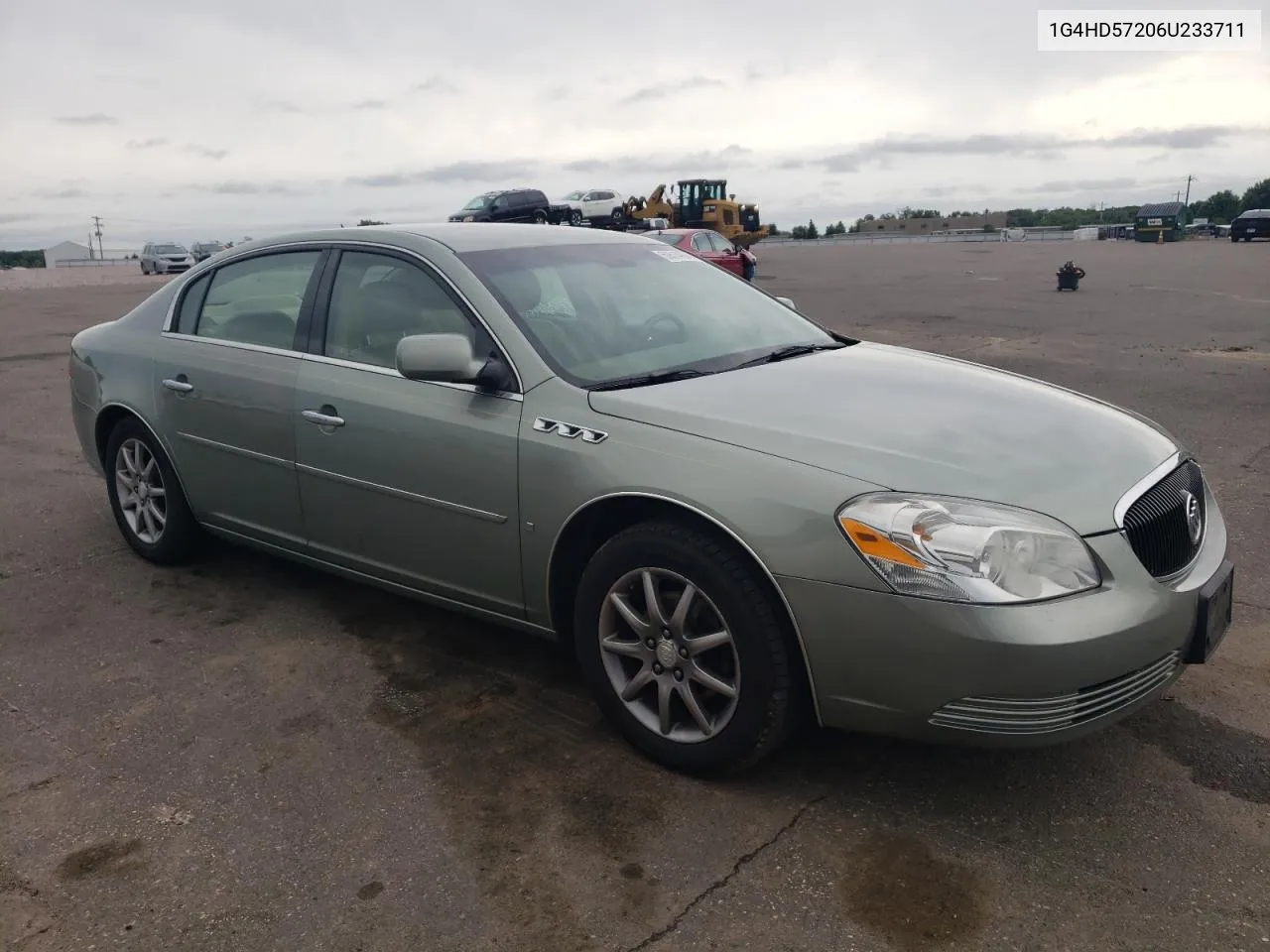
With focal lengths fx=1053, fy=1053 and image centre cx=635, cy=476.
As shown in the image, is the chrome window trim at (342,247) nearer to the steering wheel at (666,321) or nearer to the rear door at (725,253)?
the steering wheel at (666,321)

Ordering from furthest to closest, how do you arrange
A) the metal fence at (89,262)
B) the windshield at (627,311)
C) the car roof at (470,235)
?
the metal fence at (89,262) → the car roof at (470,235) → the windshield at (627,311)

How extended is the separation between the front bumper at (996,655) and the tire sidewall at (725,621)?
0.12 m

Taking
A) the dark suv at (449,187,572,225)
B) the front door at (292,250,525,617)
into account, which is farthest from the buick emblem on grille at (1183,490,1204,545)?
the dark suv at (449,187,572,225)

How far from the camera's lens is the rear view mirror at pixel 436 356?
11.1 feet

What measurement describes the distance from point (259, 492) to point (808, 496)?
2510 mm

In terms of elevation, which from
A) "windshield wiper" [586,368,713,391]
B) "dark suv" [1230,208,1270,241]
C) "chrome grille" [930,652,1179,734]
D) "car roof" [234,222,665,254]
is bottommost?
"chrome grille" [930,652,1179,734]

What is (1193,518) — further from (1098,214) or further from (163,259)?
(1098,214)

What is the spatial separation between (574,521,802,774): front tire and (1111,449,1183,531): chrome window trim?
37.2 inches

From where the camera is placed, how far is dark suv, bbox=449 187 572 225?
41.8m

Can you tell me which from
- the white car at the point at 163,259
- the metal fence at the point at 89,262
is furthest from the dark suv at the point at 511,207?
the metal fence at the point at 89,262

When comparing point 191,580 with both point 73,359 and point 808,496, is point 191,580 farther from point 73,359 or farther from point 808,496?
point 808,496

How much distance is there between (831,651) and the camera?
9.09 ft

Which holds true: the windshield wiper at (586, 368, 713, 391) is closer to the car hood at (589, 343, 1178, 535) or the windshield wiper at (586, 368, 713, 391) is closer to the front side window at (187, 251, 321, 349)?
the car hood at (589, 343, 1178, 535)

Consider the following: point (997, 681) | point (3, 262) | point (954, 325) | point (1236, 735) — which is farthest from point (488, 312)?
point (3, 262)
